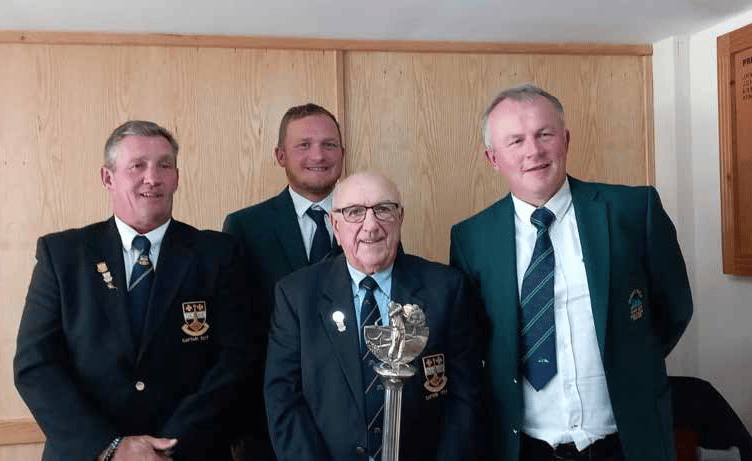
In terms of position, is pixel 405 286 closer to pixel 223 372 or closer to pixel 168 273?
pixel 223 372

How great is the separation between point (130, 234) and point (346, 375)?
888 mm

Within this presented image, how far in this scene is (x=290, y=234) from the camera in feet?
9.52

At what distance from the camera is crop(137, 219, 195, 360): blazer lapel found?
97.2 inches

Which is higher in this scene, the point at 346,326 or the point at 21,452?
the point at 346,326

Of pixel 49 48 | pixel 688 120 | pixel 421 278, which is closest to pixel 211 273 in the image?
pixel 421 278

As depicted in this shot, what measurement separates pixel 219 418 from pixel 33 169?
1.70 meters

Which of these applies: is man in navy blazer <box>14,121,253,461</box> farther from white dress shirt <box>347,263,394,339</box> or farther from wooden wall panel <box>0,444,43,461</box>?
wooden wall panel <box>0,444,43,461</box>

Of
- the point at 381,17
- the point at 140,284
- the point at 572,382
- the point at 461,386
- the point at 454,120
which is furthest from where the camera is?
the point at 454,120

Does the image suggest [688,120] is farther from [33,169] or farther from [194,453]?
[33,169]

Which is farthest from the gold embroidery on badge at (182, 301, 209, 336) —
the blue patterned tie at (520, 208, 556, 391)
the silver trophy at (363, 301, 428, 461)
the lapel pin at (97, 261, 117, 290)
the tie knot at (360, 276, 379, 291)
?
the blue patterned tie at (520, 208, 556, 391)

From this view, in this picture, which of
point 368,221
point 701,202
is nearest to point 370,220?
point 368,221

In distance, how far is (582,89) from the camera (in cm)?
406

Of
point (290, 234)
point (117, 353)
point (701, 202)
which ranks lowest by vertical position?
point (117, 353)

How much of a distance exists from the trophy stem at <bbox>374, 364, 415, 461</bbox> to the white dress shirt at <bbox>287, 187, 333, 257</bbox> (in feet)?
3.72
